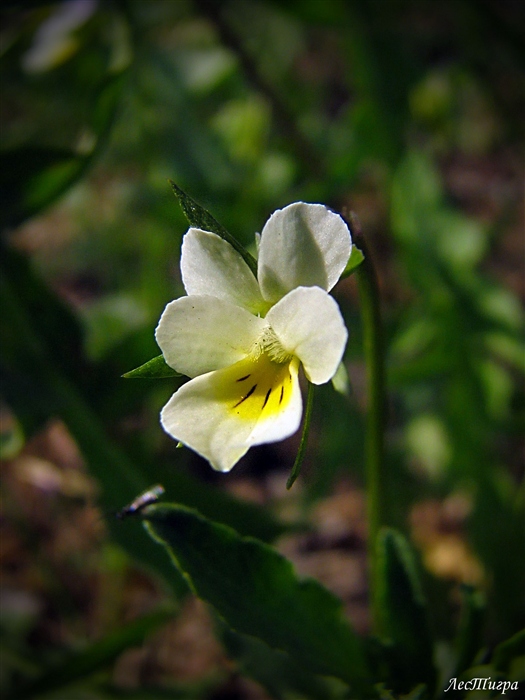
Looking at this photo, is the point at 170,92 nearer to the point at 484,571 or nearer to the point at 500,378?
the point at 500,378

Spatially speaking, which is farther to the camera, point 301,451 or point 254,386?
point 254,386

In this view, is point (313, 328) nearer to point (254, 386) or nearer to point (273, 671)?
point (254, 386)

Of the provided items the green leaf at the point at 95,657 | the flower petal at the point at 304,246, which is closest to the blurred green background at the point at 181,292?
the green leaf at the point at 95,657

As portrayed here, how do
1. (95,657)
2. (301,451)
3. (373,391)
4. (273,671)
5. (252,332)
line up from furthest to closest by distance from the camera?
(95,657) → (273,671) → (373,391) → (252,332) → (301,451)

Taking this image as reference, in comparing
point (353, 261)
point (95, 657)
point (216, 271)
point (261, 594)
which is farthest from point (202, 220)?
point (95, 657)

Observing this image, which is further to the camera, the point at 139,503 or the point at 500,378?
the point at 500,378

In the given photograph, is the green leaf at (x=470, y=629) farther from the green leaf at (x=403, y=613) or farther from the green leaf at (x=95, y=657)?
the green leaf at (x=95, y=657)

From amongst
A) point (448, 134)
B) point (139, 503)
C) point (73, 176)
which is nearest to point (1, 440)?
point (73, 176)

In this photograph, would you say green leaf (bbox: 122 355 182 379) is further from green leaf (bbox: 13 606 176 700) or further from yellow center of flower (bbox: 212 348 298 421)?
green leaf (bbox: 13 606 176 700)
